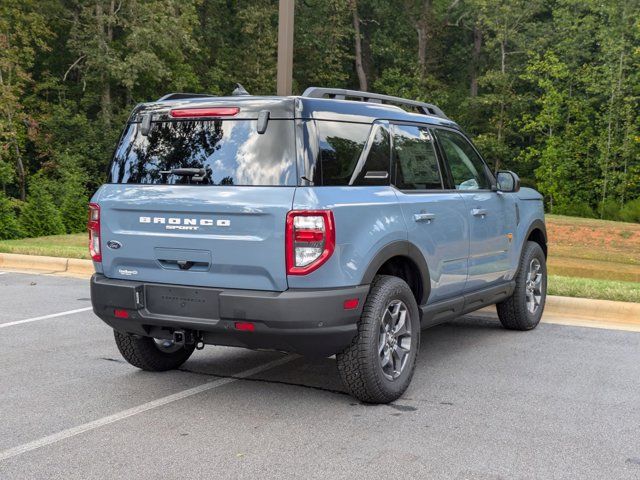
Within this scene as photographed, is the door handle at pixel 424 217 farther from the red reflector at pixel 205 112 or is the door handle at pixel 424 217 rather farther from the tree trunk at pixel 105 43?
the tree trunk at pixel 105 43

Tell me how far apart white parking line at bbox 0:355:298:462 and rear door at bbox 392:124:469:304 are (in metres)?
1.49

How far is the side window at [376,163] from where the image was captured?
17.6ft

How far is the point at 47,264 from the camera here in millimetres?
12594

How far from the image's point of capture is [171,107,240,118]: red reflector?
5.19m

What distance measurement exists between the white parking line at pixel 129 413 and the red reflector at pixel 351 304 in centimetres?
141

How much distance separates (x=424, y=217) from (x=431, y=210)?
17 cm

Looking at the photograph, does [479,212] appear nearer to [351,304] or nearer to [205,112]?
[351,304]

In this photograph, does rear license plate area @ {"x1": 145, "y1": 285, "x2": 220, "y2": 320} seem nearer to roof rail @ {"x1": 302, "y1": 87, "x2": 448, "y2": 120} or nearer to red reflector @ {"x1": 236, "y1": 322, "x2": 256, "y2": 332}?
→ red reflector @ {"x1": 236, "y1": 322, "x2": 256, "y2": 332}

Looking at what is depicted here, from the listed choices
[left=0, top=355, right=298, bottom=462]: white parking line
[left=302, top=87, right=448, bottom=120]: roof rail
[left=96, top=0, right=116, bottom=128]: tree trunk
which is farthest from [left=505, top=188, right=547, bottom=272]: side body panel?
[left=96, top=0, right=116, bottom=128]: tree trunk

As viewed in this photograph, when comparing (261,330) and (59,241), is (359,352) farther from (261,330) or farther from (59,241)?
(59,241)

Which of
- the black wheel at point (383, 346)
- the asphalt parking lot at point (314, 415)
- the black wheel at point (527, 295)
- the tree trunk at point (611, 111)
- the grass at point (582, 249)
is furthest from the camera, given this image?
the tree trunk at point (611, 111)

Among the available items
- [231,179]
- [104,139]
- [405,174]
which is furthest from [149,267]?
→ [104,139]

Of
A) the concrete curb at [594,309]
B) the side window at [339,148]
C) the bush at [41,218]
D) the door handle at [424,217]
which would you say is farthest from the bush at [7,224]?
the side window at [339,148]

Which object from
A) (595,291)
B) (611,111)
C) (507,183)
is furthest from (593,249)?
(611,111)
